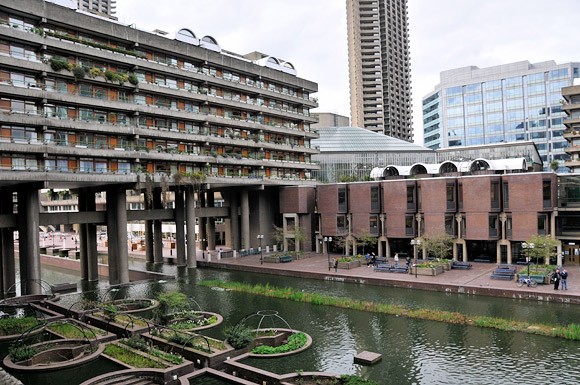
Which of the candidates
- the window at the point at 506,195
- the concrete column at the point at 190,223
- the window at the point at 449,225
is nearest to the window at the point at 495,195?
the window at the point at 506,195

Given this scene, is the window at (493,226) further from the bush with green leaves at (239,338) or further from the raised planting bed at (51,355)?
the raised planting bed at (51,355)

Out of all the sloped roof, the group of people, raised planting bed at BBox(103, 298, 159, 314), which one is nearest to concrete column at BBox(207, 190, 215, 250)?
raised planting bed at BBox(103, 298, 159, 314)

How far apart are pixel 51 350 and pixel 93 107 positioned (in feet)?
87.4

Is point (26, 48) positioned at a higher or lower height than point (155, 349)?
higher

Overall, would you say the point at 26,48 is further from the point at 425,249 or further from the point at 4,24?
the point at 425,249

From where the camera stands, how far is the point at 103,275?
2189 inches

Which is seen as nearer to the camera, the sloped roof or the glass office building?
the sloped roof

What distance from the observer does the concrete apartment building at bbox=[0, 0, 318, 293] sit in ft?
128

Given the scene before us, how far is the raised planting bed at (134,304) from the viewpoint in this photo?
33125 mm

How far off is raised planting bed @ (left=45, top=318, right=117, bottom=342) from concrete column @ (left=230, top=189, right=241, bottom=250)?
38214 millimetres

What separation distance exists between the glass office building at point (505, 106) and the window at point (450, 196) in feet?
272

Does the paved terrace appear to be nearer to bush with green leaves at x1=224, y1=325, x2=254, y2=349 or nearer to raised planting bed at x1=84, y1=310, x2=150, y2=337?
bush with green leaves at x1=224, y1=325, x2=254, y2=349

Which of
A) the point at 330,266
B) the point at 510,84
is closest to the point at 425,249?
the point at 330,266

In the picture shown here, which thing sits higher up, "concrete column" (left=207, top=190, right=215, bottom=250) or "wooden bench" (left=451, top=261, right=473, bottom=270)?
"concrete column" (left=207, top=190, right=215, bottom=250)
